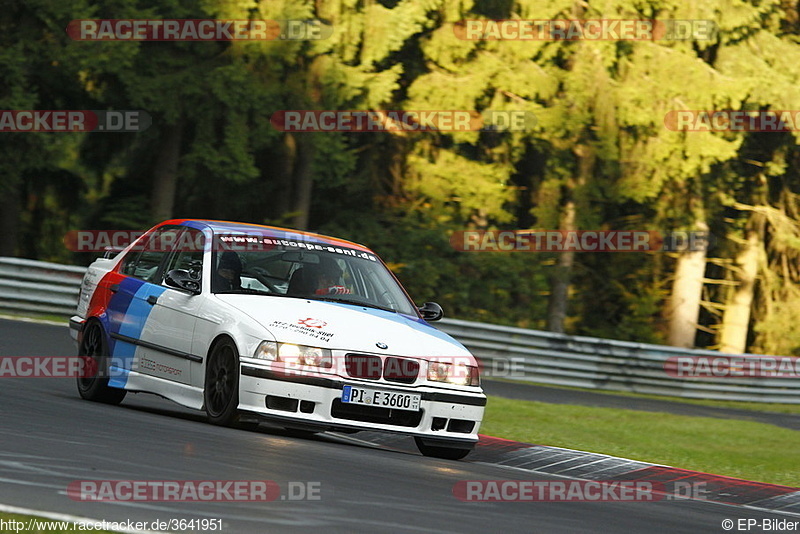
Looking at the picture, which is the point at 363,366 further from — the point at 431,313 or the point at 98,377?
the point at 98,377

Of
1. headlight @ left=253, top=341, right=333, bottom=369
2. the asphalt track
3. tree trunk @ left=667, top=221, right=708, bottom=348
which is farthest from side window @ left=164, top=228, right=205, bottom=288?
tree trunk @ left=667, top=221, right=708, bottom=348

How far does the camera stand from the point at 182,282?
10.7 metres

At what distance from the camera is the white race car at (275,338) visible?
9727 millimetres

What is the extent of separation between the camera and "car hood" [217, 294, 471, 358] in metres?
9.80

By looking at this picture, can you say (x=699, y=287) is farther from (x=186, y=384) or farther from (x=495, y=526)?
(x=495, y=526)

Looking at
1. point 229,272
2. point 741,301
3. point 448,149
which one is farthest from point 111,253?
point 741,301

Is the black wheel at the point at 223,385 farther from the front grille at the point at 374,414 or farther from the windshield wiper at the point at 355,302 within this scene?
the windshield wiper at the point at 355,302

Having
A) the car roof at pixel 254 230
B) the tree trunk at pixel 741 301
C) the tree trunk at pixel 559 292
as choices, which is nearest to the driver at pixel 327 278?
the car roof at pixel 254 230

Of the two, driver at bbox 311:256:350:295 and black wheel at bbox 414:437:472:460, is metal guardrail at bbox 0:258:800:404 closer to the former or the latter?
driver at bbox 311:256:350:295

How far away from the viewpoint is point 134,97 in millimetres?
27406

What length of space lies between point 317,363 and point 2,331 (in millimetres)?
8812

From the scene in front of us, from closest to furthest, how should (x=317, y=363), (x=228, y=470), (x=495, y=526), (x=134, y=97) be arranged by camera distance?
(x=495, y=526)
(x=228, y=470)
(x=317, y=363)
(x=134, y=97)

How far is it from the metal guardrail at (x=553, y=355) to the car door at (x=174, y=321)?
401 inches

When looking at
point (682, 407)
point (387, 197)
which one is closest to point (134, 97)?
point (387, 197)
